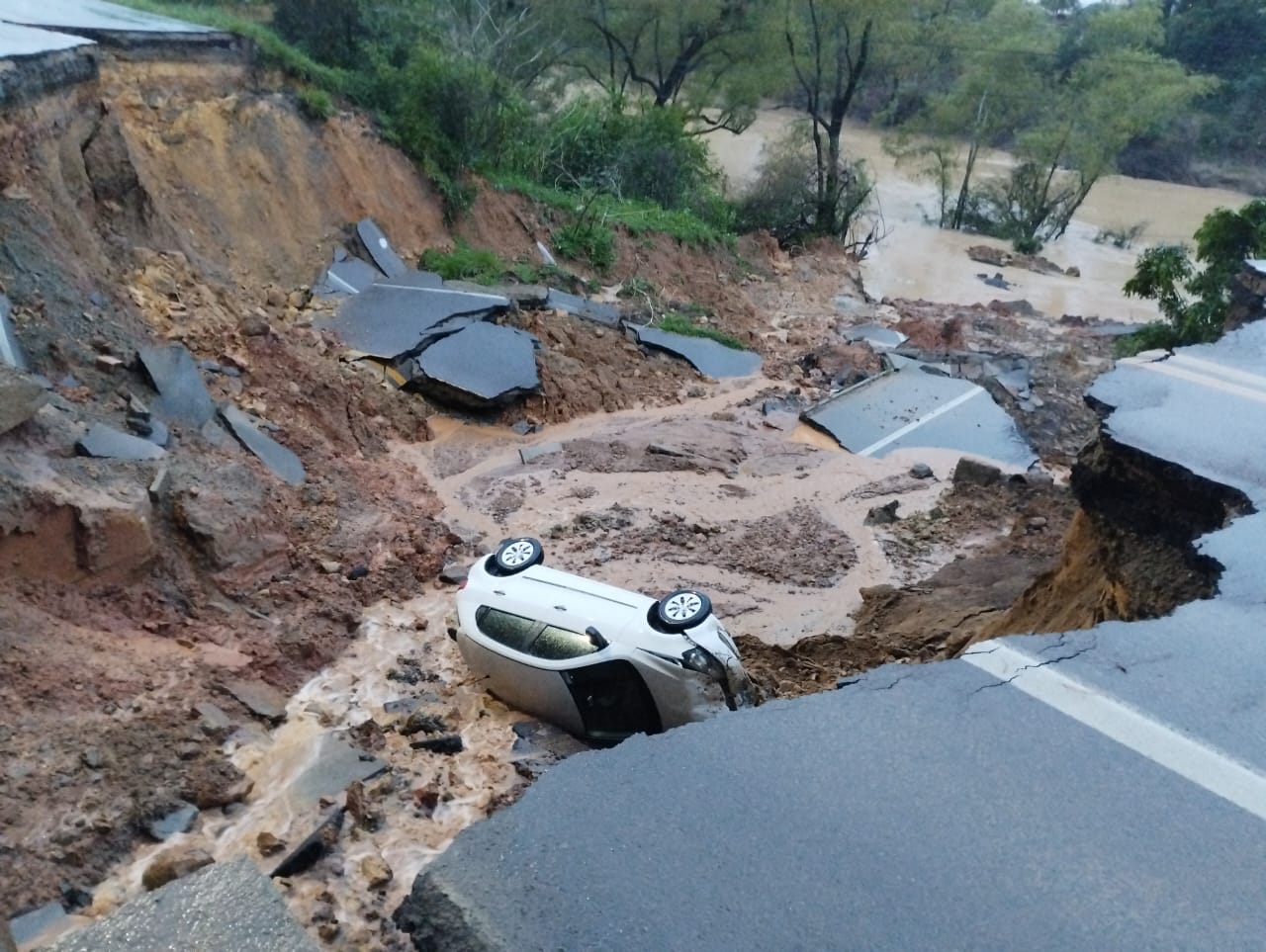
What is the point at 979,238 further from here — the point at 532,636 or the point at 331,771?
the point at 331,771

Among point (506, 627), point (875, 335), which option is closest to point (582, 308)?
point (875, 335)

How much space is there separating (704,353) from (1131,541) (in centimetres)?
1042

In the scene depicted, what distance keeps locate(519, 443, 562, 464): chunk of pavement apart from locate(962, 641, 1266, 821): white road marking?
8558mm

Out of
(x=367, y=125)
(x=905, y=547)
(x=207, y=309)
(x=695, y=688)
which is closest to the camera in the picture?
(x=695, y=688)

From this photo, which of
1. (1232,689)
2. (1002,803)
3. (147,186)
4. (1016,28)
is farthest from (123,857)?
(1016,28)

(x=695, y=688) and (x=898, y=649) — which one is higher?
(x=695, y=688)

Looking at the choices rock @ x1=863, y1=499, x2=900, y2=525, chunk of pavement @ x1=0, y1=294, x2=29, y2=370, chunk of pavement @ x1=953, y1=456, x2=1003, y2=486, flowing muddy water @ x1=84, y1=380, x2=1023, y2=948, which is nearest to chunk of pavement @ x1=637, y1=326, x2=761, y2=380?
flowing muddy water @ x1=84, y1=380, x2=1023, y2=948

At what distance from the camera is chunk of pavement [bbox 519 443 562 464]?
39.2 feet

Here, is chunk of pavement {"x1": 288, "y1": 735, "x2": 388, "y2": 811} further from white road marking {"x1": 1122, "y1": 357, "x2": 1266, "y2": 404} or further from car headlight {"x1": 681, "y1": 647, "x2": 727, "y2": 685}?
white road marking {"x1": 1122, "y1": 357, "x2": 1266, "y2": 404}

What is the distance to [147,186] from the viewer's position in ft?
39.8

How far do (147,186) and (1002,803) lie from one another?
12240 millimetres

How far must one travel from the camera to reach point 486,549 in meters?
9.79

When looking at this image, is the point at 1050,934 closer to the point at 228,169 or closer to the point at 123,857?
the point at 123,857

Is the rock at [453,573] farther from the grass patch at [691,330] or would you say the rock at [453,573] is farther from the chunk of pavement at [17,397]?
the grass patch at [691,330]
